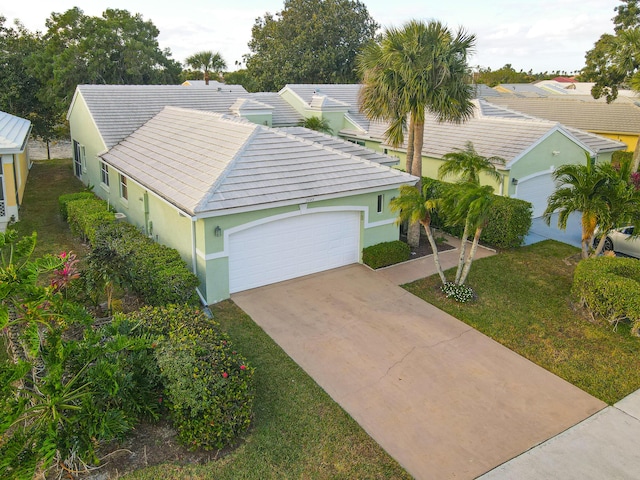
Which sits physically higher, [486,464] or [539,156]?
[539,156]

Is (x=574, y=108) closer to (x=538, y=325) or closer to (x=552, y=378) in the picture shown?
(x=538, y=325)

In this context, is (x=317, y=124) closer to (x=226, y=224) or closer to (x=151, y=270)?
(x=226, y=224)

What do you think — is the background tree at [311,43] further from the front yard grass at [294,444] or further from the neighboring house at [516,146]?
the front yard grass at [294,444]

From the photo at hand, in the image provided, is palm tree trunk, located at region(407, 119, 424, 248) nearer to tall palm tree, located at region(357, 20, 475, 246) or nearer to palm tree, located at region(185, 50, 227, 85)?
tall palm tree, located at region(357, 20, 475, 246)

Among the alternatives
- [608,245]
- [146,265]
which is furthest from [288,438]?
[608,245]

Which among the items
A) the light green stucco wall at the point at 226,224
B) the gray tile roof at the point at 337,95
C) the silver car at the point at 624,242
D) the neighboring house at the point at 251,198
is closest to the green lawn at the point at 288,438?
the light green stucco wall at the point at 226,224

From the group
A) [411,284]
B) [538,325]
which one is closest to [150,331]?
[411,284]
